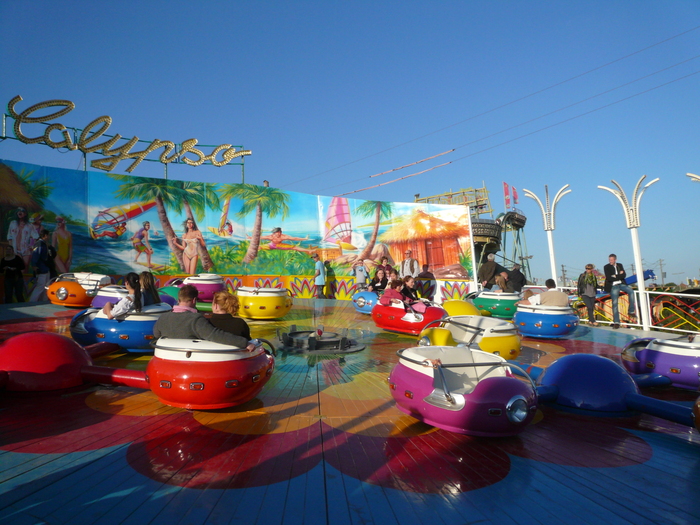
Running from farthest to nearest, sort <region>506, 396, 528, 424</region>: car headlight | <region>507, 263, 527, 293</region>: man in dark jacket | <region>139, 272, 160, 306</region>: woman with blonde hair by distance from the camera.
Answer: <region>507, 263, 527, 293</region>: man in dark jacket < <region>139, 272, 160, 306</region>: woman with blonde hair < <region>506, 396, 528, 424</region>: car headlight

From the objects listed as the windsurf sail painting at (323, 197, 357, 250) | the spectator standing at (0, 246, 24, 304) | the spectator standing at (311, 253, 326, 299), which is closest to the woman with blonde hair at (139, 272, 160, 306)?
the spectator standing at (0, 246, 24, 304)

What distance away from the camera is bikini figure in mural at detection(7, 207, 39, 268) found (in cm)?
1491

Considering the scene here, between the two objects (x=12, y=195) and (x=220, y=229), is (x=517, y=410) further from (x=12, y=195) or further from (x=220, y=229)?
(x=220, y=229)

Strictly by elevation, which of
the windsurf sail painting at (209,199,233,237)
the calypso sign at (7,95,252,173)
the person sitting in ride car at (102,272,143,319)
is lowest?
the person sitting in ride car at (102,272,143,319)

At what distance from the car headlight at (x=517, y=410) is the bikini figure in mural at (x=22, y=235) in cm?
1611

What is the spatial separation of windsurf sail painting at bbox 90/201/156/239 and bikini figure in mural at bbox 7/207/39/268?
2.09 m

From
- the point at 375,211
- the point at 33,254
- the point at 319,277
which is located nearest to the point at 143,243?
the point at 33,254

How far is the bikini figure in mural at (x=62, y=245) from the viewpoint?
637 inches

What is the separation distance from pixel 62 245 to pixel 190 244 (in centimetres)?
469

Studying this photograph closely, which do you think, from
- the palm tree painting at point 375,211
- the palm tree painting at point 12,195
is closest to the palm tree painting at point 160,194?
the palm tree painting at point 12,195

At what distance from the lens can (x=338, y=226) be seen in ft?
69.4

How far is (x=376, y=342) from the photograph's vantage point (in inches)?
364

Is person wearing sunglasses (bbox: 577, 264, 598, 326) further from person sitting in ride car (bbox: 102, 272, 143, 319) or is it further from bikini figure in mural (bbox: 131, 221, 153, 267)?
bikini figure in mural (bbox: 131, 221, 153, 267)

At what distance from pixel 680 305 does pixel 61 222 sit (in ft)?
66.0
